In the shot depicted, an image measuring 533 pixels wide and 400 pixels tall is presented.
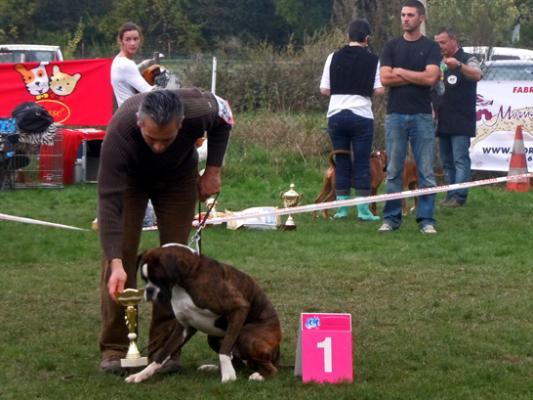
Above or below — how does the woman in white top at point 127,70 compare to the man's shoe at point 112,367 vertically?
above

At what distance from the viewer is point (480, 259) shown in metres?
8.49

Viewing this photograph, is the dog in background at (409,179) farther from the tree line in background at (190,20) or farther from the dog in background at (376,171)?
the tree line in background at (190,20)

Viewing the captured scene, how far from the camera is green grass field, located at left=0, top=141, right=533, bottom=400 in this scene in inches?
197

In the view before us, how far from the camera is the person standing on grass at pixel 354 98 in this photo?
1010 cm

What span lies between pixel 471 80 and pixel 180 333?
22.9ft

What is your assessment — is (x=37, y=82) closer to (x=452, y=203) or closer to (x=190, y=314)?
(x=452, y=203)

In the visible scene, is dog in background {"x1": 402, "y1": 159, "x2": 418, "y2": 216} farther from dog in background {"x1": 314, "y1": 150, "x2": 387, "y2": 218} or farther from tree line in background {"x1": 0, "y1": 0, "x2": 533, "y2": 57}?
tree line in background {"x1": 0, "y1": 0, "x2": 533, "y2": 57}

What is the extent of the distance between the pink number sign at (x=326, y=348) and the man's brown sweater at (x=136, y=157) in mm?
945

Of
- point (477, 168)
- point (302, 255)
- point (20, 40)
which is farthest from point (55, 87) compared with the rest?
point (20, 40)

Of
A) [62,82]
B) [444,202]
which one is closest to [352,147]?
[444,202]

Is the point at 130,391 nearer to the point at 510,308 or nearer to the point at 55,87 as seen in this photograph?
the point at 510,308

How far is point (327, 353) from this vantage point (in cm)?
499

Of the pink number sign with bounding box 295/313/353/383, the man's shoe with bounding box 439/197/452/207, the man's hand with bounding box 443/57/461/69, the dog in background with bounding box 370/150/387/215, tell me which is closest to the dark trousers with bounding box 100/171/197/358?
the pink number sign with bounding box 295/313/353/383

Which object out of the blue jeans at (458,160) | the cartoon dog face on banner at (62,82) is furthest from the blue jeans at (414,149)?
the cartoon dog face on banner at (62,82)
